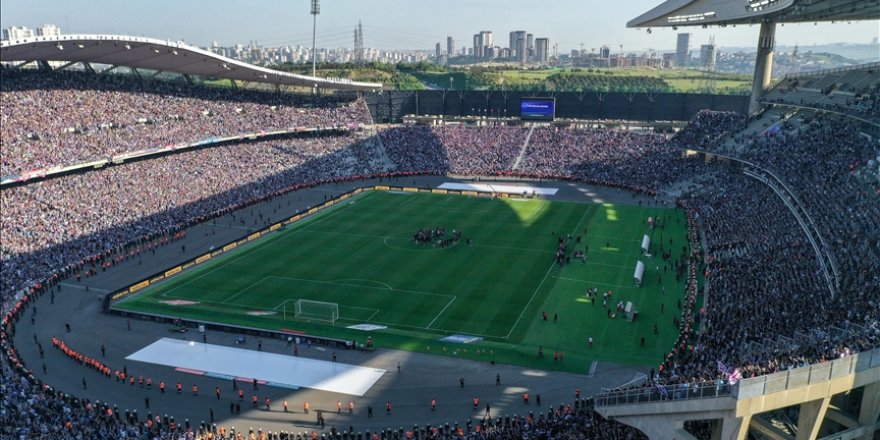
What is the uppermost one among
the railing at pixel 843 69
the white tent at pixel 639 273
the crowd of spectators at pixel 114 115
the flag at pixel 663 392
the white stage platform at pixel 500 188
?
the railing at pixel 843 69

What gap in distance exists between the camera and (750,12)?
56.9m

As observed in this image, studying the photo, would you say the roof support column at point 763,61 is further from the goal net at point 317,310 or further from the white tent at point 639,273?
the goal net at point 317,310

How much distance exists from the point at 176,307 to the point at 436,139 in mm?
56532

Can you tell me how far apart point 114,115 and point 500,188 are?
40.4 meters

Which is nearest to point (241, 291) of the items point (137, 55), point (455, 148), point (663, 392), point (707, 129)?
point (663, 392)

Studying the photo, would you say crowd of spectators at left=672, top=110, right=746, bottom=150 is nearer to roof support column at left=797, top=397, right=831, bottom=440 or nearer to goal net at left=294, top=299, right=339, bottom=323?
goal net at left=294, top=299, right=339, bottom=323

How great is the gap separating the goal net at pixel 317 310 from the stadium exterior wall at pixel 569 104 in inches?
2544

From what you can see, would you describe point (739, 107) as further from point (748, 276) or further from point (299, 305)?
point (299, 305)

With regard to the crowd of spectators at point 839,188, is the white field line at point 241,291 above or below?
below

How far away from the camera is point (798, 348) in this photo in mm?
21172

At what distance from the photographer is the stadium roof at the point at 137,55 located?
190ft

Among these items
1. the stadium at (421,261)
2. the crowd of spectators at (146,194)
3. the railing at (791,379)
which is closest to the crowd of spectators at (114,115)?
the stadium at (421,261)

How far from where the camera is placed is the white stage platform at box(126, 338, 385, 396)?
99.3 ft

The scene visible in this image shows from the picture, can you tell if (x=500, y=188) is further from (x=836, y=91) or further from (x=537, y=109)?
(x=836, y=91)
